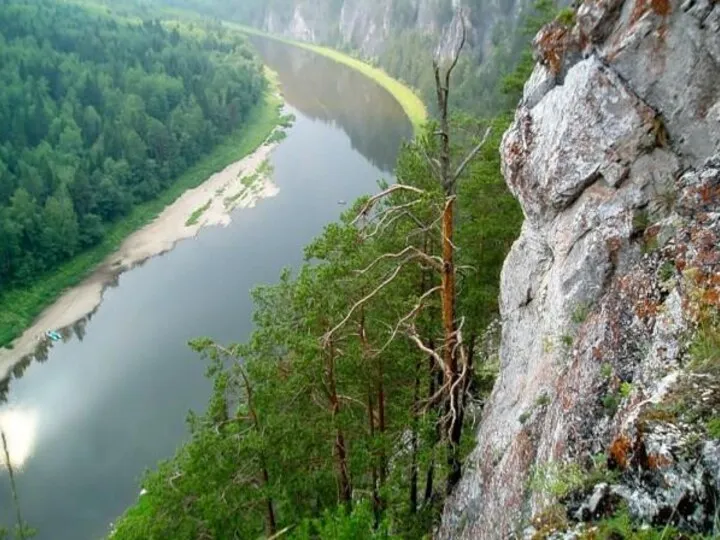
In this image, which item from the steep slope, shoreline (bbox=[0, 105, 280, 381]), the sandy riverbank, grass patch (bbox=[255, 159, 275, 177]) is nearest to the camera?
shoreline (bbox=[0, 105, 280, 381])

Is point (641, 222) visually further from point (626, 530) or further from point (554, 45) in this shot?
point (626, 530)

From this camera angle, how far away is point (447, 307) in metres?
10.9

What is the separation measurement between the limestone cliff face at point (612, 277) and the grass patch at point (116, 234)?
3493 centimetres

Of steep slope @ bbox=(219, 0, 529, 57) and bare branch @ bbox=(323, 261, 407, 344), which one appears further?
steep slope @ bbox=(219, 0, 529, 57)

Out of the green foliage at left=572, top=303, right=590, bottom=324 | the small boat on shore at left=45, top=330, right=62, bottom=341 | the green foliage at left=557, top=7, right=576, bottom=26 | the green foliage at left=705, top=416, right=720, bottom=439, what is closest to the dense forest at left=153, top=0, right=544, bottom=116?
the green foliage at left=557, top=7, right=576, bottom=26

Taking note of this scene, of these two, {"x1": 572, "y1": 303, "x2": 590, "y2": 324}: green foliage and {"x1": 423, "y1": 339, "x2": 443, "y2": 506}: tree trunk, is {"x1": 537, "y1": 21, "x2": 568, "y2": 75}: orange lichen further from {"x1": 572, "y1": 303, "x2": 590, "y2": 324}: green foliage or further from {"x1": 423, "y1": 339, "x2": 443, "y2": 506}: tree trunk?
{"x1": 423, "y1": 339, "x2": 443, "y2": 506}: tree trunk

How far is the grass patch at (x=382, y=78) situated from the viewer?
265 feet

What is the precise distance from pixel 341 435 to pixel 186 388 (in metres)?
21.3

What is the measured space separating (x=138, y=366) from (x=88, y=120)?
114 ft

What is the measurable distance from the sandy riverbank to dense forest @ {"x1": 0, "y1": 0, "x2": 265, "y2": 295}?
2633mm

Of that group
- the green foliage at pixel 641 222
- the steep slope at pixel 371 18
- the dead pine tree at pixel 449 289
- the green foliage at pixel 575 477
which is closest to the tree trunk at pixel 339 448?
the dead pine tree at pixel 449 289

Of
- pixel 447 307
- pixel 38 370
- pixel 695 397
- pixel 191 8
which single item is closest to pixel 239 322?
pixel 38 370

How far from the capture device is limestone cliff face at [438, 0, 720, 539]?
5.84 meters

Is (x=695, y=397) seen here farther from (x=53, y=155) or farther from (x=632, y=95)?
(x=53, y=155)
